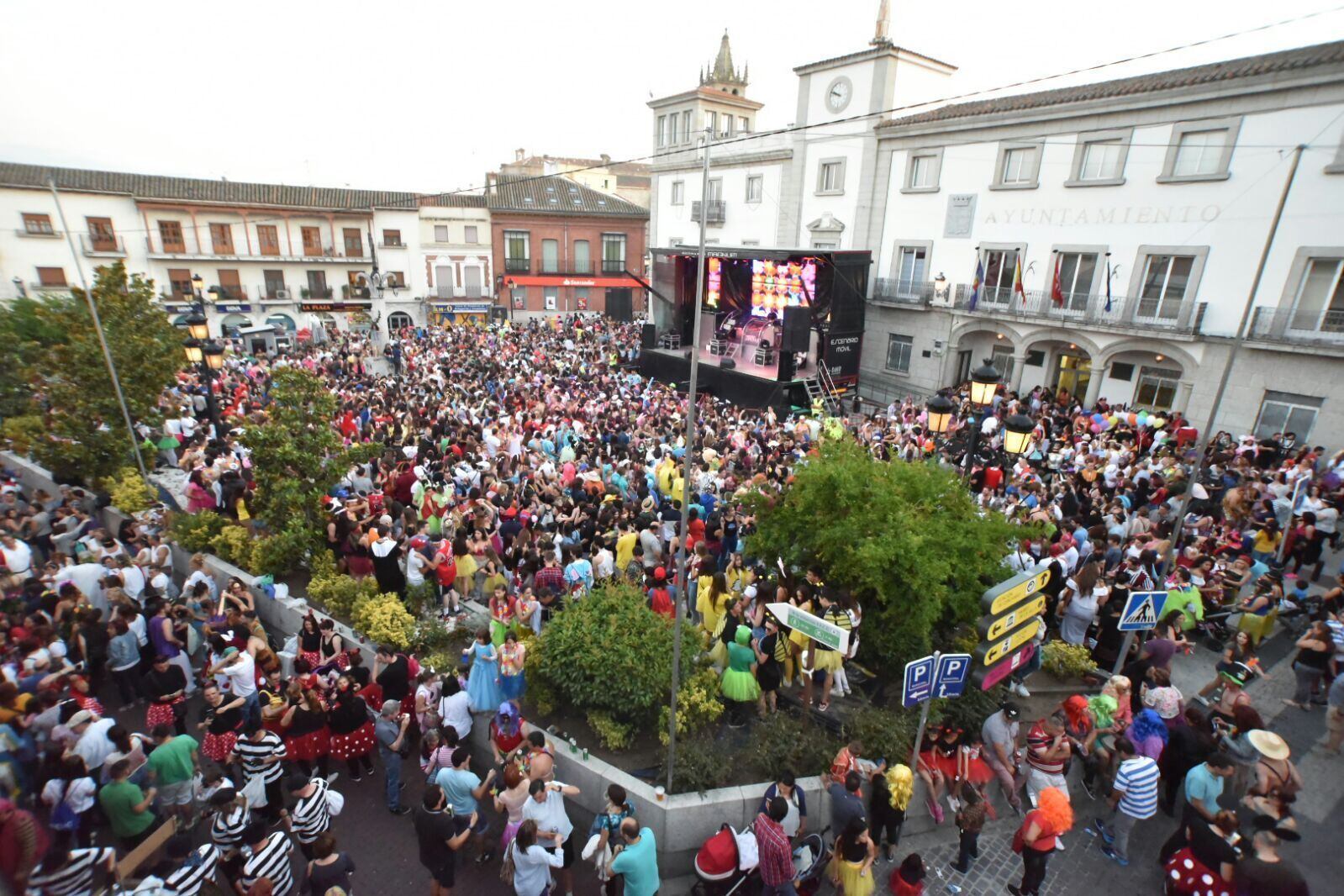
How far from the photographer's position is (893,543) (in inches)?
254

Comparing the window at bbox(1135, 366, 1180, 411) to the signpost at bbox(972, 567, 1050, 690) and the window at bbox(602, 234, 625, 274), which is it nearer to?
the signpost at bbox(972, 567, 1050, 690)

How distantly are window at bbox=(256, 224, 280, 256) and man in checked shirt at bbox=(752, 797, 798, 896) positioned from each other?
40.4 metres

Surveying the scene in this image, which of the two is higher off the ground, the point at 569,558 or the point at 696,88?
the point at 696,88

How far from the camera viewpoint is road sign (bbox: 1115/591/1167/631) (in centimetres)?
634

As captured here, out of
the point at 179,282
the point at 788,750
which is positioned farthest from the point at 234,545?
the point at 179,282

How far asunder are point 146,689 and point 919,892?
7882 mm

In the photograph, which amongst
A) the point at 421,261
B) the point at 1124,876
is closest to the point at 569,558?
the point at 1124,876

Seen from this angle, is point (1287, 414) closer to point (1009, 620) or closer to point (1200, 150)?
point (1200, 150)

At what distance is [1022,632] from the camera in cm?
563

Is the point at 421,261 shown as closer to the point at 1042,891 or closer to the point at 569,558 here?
the point at 569,558

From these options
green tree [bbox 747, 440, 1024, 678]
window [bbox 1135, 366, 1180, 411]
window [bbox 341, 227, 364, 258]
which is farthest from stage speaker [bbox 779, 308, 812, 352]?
window [bbox 341, 227, 364, 258]

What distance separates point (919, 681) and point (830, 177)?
2475cm

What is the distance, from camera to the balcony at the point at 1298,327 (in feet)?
47.1

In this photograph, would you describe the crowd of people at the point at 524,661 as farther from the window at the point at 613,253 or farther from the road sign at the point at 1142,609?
the window at the point at 613,253
